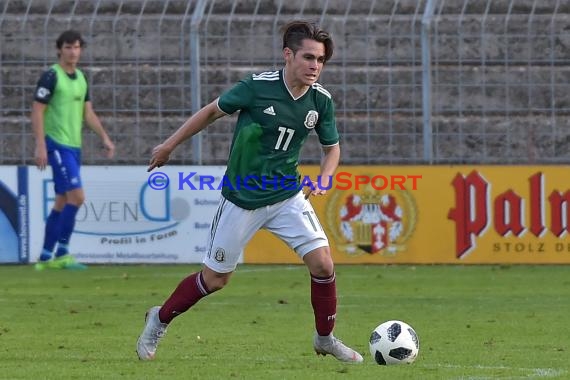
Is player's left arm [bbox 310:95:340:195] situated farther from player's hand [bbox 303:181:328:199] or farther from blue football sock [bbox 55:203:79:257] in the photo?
blue football sock [bbox 55:203:79:257]

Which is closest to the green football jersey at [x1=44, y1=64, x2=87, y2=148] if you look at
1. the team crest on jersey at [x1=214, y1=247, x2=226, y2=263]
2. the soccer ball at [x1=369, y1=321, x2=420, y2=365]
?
the team crest on jersey at [x1=214, y1=247, x2=226, y2=263]

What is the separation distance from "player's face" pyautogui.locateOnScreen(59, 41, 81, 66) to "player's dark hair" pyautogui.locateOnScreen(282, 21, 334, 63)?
23.6 feet

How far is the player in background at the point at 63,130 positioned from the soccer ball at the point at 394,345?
24.4 feet

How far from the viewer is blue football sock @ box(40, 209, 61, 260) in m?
15.2

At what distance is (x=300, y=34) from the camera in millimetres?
7875

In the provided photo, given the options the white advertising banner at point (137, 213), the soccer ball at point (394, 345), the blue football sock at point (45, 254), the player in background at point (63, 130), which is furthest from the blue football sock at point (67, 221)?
the soccer ball at point (394, 345)

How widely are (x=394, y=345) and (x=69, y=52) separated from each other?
796 cm

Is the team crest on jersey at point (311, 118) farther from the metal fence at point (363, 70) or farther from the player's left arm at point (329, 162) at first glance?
the metal fence at point (363, 70)

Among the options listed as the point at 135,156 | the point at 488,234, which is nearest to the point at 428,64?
the point at 488,234

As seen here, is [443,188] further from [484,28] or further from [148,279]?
[148,279]

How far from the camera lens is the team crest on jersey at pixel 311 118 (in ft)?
26.1

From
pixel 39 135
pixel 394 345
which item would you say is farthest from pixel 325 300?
pixel 39 135

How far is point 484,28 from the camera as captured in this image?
1614cm

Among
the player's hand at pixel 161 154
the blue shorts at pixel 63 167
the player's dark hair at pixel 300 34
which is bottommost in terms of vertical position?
the blue shorts at pixel 63 167
